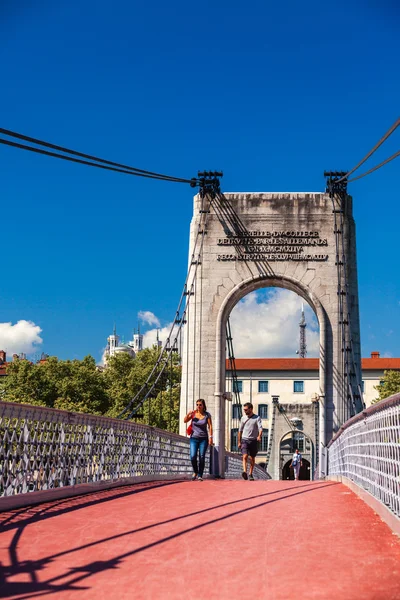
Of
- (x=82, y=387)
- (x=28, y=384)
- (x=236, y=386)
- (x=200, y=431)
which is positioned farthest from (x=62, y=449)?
(x=82, y=387)

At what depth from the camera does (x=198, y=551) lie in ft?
14.0

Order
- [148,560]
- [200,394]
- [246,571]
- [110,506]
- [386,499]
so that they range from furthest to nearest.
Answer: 1. [200,394]
2. [110,506]
3. [386,499]
4. [148,560]
5. [246,571]

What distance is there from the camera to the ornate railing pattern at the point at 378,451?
4973 mm

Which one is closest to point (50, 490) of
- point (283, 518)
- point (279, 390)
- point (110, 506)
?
point (110, 506)

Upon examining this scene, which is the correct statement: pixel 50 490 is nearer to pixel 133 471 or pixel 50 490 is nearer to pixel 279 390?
pixel 133 471

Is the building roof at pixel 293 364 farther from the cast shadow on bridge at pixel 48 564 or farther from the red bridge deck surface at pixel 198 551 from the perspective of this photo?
the cast shadow on bridge at pixel 48 564

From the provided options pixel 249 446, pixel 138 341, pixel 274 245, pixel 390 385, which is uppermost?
pixel 138 341

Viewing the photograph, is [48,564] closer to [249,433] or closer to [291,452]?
[249,433]

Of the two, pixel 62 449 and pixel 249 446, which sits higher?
pixel 249 446

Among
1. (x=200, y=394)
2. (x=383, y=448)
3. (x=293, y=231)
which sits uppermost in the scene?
(x=293, y=231)

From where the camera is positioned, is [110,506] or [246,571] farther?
[110,506]

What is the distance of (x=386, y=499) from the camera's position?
5.50 metres

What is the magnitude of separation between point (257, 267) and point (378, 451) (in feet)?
37.7

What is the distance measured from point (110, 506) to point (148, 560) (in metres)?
2.49
